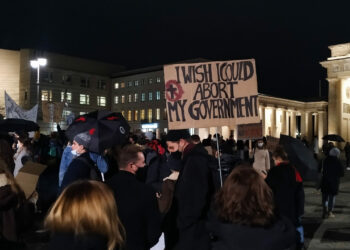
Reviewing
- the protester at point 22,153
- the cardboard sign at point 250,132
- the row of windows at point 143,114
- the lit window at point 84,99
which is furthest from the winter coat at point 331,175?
the lit window at point 84,99

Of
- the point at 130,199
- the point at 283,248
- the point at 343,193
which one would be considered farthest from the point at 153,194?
the point at 343,193

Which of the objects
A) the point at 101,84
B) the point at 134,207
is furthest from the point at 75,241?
the point at 101,84

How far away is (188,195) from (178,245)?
51cm

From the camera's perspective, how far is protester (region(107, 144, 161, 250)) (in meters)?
3.62

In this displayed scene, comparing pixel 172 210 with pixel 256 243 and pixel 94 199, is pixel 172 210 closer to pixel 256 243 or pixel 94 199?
pixel 256 243

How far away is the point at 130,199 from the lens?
3643 millimetres

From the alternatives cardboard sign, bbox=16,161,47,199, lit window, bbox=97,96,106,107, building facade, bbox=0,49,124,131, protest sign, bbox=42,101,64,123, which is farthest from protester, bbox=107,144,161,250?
lit window, bbox=97,96,106,107

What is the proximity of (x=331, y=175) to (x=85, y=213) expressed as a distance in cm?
900

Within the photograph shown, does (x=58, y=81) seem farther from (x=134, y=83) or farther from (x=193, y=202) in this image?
(x=193, y=202)

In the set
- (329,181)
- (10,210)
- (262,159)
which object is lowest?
(329,181)

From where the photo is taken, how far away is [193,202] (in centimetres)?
440

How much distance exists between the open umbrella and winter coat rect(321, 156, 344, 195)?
241 inches

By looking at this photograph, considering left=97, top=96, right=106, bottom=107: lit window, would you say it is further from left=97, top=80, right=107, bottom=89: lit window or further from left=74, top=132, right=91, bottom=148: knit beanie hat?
left=74, top=132, right=91, bottom=148: knit beanie hat

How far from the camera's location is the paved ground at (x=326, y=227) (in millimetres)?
A: 8156
